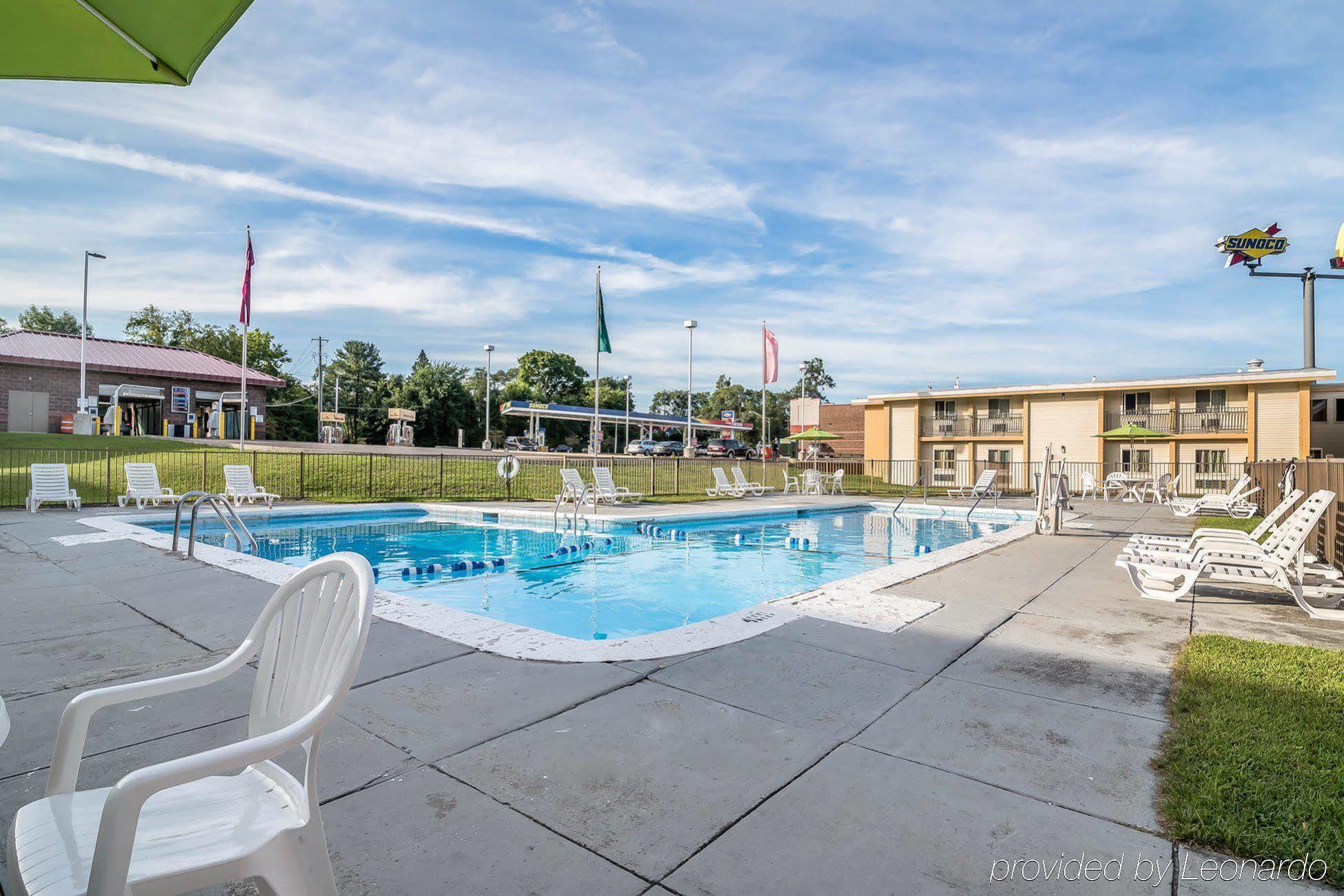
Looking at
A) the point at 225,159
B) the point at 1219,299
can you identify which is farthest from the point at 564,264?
the point at 1219,299

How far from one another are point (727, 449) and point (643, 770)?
42.0 meters

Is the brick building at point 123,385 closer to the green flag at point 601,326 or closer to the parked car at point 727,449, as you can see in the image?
the green flag at point 601,326

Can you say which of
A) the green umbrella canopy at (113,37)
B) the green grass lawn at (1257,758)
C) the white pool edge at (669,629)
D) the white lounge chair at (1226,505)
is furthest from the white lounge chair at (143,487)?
the white lounge chair at (1226,505)

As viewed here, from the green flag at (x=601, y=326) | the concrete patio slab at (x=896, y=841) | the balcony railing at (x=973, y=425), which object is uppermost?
the green flag at (x=601, y=326)

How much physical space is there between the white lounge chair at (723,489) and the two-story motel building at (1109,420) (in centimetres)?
971

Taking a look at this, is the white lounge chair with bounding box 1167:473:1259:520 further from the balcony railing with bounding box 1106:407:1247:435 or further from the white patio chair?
the balcony railing with bounding box 1106:407:1247:435

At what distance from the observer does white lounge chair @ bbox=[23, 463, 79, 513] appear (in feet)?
42.2

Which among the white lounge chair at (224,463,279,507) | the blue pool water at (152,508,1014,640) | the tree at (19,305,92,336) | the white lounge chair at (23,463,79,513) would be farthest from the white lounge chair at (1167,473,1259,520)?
the tree at (19,305,92,336)

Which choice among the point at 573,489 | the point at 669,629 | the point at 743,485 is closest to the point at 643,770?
the point at 669,629

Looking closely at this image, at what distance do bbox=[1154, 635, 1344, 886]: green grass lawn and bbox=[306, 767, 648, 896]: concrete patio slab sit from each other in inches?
81.3

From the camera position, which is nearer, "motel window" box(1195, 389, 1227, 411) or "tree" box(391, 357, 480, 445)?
"motel window" box(1195, 389, 1227, 411)

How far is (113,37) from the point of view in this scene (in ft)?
7.68

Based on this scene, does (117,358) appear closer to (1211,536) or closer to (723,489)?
(723,489)

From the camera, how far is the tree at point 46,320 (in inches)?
2144
